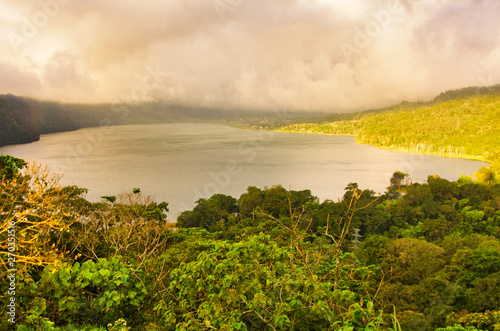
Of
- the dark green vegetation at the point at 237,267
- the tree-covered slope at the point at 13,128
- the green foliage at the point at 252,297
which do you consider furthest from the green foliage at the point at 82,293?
the tree-covered slope at the point at 13,128

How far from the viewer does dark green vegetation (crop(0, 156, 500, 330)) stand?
2.97 meters

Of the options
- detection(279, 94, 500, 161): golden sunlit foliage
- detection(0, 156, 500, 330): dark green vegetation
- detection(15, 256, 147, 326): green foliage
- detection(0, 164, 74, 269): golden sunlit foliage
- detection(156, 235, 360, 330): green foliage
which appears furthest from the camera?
detection(279, 94, 500, 161): golden sunlit foliage

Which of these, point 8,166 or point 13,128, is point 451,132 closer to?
point 8,166

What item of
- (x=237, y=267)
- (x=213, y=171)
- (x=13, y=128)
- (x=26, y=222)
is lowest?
(x=213, y=171)

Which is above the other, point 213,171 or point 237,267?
point 237,267

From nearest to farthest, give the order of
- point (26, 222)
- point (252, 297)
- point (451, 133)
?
point (252, 297) < point (26, 222) < point (451, 133)

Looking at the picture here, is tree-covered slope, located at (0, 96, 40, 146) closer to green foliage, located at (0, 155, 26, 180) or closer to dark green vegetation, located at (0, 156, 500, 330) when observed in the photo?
dark green vegetation, located at (0, 156, 500, 330)

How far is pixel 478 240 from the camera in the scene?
51.3 ft

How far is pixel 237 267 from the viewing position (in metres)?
3.57

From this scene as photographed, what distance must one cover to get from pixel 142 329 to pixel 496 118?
10450 cm

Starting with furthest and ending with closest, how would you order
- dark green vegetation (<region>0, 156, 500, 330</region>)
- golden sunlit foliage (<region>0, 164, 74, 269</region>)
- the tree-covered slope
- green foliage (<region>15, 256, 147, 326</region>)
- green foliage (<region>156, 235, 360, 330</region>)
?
1. the tree-covered slope
2. golden sunlit foliage (<region>0, 164, 74, 269</region>)
3. green foliage (<region>15, 256, 147, 326</region>)
4. dark green vegetation (<region>0, 156, 500, 330</region>)
5. green foliage (<region>156, 235, 360, 330</region>)

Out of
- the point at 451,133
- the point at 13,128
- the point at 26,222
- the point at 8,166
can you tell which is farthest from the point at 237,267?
the point at 451,133

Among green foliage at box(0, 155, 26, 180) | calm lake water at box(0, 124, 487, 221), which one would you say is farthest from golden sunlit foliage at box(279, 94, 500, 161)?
green foliage at box(0, 155, 26, 180)

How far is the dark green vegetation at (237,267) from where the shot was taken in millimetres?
2969
